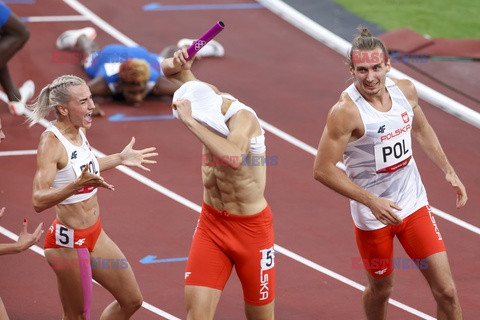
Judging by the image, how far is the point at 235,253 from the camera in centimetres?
696

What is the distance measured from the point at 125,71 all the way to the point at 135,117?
595mm

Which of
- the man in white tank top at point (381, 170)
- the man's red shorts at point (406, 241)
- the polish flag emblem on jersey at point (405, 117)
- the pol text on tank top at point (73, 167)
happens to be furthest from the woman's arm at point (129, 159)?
the polish flag emblem on jersey at point (405, 117)

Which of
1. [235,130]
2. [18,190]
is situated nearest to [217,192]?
[235,130]

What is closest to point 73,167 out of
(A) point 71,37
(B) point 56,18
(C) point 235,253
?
(C) point 235,253

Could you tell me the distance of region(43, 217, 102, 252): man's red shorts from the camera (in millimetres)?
7180

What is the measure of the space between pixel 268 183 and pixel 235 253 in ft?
14.0

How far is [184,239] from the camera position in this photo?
9.93m

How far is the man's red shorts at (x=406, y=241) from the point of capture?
7.24 m

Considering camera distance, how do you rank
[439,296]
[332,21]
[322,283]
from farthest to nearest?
[332,21]
[322,283]
[439,296]

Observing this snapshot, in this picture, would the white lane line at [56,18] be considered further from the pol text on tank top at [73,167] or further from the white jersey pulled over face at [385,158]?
the white jersey pulled over face at [385,158]

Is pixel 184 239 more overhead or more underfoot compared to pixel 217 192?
more underfoot

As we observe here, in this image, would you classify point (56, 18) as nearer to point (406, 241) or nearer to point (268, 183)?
point (268, 183)

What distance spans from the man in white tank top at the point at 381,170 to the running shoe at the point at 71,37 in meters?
7.41

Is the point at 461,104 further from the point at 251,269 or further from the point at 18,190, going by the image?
the point at 251,269
